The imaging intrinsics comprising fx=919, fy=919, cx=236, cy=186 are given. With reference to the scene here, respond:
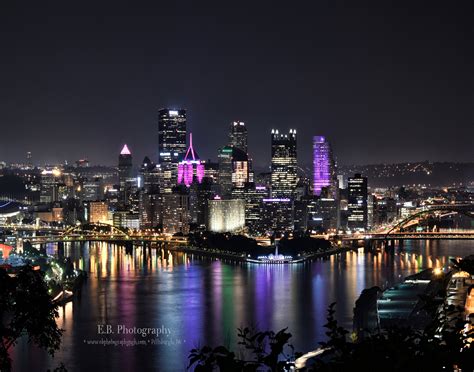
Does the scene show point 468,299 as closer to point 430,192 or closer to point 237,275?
point 237,275

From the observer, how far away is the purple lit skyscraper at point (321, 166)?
181 ft

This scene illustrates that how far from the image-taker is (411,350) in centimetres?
320

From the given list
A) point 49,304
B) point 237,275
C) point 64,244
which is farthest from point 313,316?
point 64,244

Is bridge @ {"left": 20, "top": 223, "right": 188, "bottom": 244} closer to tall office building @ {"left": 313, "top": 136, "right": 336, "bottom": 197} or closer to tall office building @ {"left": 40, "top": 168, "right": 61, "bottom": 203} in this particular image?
tall office building @ {"left": 313, "top": 136, "right": 336, "bottom": 197}

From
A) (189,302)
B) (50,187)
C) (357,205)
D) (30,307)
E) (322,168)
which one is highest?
(322,168)

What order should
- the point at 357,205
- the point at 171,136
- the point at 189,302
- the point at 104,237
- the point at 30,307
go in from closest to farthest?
1. the point at 30,307
2. the point at 189,302
3. the point at 104,237
4. the point at 357,205
5. the point at 171,136

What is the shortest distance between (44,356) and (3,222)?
110ft

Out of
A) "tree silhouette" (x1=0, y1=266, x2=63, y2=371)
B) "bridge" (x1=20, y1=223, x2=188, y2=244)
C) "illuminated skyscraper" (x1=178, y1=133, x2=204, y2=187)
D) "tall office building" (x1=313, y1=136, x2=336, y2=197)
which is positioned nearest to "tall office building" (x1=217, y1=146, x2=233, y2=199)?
"illuminated skyscraper" (x1=178, y1=133, x2=204, y2=187)

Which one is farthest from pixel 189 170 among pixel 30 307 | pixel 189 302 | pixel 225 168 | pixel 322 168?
pixel 30 307

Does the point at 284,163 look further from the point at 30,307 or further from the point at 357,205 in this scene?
the point at 30,307

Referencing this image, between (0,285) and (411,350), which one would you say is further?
(0,285)

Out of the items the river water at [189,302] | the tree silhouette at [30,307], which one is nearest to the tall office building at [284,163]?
the river water at [189,302]

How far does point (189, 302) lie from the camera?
17078 millimetres

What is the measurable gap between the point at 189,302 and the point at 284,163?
3340 cm
